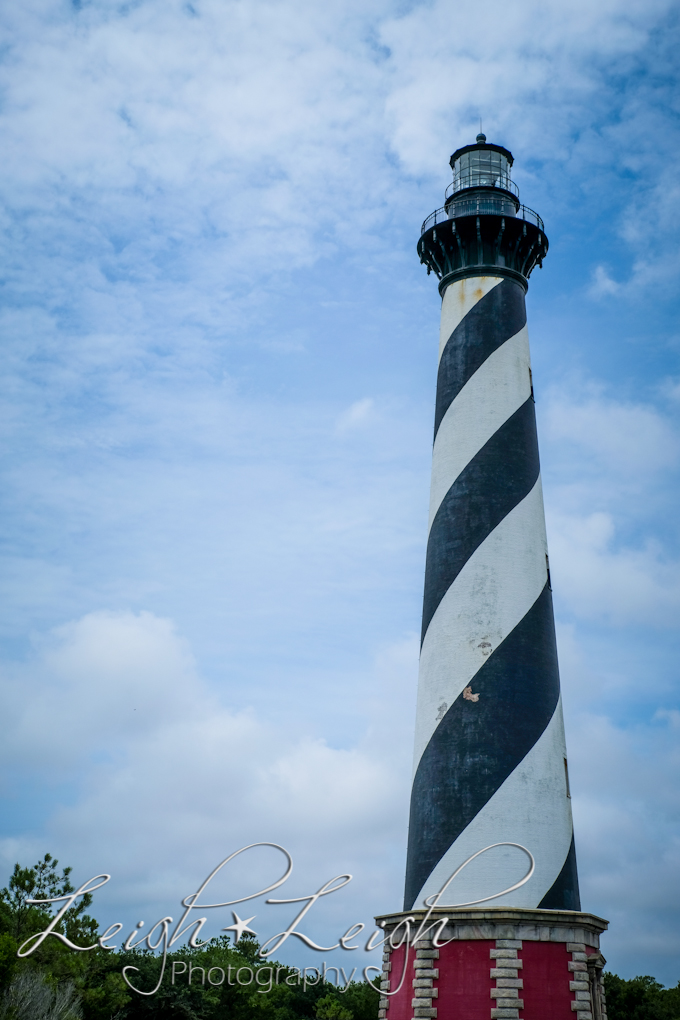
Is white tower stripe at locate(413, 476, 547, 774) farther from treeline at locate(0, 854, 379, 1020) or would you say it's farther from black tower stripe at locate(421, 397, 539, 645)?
treeline at locate(0, 854, 379, 1020)

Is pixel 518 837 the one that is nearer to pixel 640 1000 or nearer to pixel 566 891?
pixel 566 891

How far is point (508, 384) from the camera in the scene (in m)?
21.3

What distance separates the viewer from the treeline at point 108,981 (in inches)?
730

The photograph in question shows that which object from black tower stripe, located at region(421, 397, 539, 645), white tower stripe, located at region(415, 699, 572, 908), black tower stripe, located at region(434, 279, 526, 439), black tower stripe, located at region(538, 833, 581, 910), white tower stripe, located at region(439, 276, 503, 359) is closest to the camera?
white tower stripe, located at region(415, 699, 572, 908)

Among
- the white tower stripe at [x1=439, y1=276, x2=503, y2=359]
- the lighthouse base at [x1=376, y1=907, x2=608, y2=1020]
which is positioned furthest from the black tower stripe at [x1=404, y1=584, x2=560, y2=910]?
the white tower stripe at [x1=439, y1=276, x2=503, y2=359]

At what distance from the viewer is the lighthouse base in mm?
15766

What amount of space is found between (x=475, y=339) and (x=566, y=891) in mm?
11875

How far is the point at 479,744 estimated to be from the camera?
18.0 m

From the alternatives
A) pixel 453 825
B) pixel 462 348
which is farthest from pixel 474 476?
pixel 453 825

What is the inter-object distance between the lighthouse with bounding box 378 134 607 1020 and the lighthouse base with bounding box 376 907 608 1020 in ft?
0.08

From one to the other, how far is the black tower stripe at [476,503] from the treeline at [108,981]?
27.0 ft

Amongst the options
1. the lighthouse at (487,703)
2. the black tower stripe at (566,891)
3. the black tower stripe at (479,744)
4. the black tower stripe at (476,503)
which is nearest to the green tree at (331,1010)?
the lighthouse at (487,703)

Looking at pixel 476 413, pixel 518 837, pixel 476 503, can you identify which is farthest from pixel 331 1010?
pixel 476 413

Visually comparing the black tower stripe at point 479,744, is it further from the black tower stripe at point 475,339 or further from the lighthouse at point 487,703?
the black tower stripe at point 475,339
